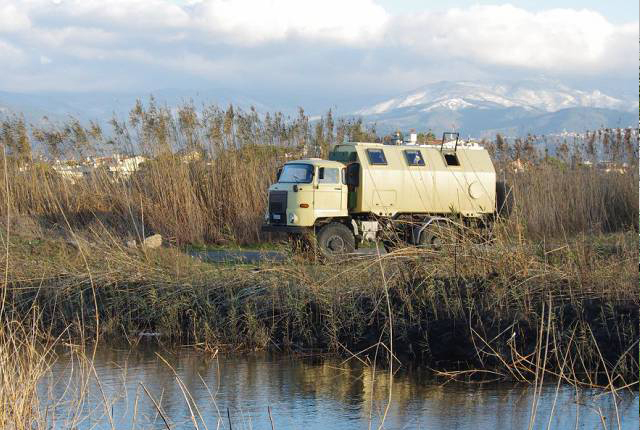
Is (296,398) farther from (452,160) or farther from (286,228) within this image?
(452,160)

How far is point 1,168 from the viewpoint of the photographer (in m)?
23.7

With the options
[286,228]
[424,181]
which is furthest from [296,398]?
[424,181]

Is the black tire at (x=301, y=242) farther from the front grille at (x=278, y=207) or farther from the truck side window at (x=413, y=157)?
the truck side window at (x=413, y=157)

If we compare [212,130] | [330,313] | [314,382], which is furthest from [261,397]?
[212,130]

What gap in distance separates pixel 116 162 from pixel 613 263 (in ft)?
45.6

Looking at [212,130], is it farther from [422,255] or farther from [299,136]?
[422,255]

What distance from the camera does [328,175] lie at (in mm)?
18719

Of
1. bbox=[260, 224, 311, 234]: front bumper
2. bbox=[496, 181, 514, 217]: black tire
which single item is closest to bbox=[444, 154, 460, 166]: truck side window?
bbox=[496, 181, 514, 217]: black tire

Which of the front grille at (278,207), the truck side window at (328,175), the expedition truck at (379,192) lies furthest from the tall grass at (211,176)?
the truck side window at (328,175)

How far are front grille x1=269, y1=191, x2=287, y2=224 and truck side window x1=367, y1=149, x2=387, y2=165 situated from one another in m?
1.92

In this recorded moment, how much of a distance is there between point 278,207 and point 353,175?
1.64m

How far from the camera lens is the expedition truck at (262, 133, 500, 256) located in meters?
18.5

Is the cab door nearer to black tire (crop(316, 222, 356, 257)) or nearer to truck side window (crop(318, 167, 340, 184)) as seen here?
truck side window (crop(318, 167, 340, 184))

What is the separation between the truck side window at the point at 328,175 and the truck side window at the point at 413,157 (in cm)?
172
